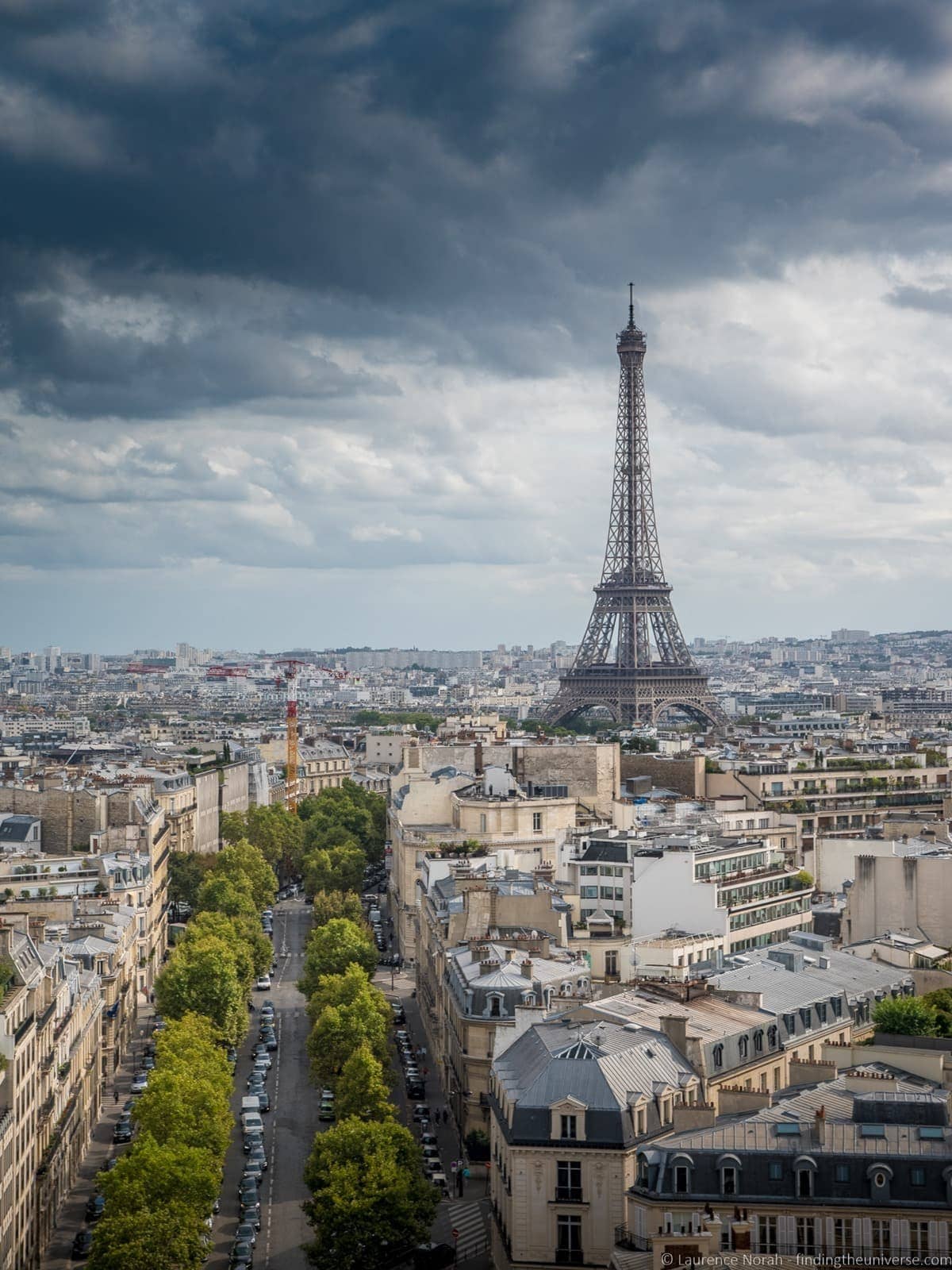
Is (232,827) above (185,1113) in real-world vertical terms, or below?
above

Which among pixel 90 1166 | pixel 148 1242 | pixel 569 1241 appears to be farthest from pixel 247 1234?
pixel 569 1241

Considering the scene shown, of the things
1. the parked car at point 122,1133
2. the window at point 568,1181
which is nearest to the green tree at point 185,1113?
the parked car at point 122,1133

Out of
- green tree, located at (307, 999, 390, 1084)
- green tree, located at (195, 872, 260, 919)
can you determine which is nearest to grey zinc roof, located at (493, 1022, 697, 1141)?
green tree, located at (307, 999, 390, 1084)

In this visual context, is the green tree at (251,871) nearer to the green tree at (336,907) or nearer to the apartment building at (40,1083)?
the green tree at (336,907)

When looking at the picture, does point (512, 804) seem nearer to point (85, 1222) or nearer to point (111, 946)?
point (111, 946)

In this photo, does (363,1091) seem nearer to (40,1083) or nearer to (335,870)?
(40,1083)

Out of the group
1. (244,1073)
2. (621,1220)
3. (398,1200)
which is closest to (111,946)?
(244,1073)

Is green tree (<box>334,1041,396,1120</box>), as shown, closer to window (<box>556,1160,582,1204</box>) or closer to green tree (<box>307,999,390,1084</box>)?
green tree (<box>307,999,390,1084</box>)
